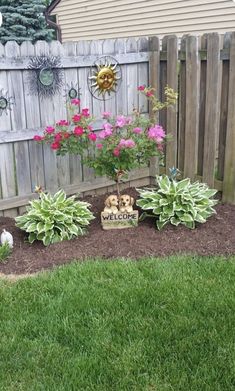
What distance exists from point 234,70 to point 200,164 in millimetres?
1076

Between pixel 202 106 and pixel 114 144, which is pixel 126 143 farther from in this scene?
pixel 202 106

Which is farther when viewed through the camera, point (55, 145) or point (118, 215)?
point (118, 215)

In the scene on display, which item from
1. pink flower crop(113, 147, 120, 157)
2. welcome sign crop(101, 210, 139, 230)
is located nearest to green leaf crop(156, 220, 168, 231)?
welcome sign crop(101, 210, 139, 230)

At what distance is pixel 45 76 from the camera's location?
471 centimetres

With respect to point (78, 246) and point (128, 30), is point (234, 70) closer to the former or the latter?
point (78, 246)

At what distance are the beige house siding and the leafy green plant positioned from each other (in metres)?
6.55

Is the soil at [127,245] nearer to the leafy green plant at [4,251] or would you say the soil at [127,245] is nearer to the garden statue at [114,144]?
the leafy green plant at [4,251]

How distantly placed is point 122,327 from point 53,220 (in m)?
1.55

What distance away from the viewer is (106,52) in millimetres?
5090

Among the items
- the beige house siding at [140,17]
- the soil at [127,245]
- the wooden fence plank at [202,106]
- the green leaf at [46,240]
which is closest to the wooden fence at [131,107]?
the wooden fence plank at [202,106]

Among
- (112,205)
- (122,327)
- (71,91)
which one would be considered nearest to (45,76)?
(71,91)

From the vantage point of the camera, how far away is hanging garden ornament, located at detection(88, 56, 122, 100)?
5.05 metres

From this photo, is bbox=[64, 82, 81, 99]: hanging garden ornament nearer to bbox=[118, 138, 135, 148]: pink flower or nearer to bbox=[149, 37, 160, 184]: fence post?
bbox=[149, 37, 160, 184]: fence post

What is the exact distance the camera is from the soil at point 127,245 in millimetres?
3865
